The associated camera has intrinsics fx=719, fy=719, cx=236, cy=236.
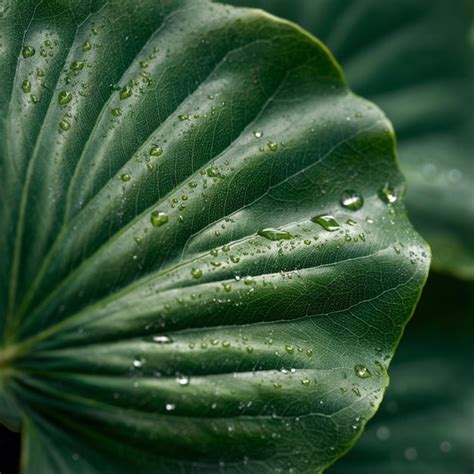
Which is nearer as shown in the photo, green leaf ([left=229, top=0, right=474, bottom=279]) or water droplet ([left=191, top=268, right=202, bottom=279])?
water droplet ([left=191, top=268, right=202, bottom=279])

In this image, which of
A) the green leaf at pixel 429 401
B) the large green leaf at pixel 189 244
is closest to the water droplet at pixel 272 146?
the large green leaf at pixel 189 244

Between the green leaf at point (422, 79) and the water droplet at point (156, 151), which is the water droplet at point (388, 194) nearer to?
the water droplet at point (156, 151)

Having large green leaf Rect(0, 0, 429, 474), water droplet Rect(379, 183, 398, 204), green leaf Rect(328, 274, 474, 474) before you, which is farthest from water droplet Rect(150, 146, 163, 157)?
green leaf Rect(328, 274, 474, 474)

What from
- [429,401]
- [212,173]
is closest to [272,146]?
[212,173]

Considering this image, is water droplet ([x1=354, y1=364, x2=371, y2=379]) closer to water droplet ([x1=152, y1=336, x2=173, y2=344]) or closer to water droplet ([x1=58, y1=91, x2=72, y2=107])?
water droplet ([x1=152, y1=336, x2=173, y2=344])

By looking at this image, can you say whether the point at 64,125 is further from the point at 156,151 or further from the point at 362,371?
the point at 362,371
